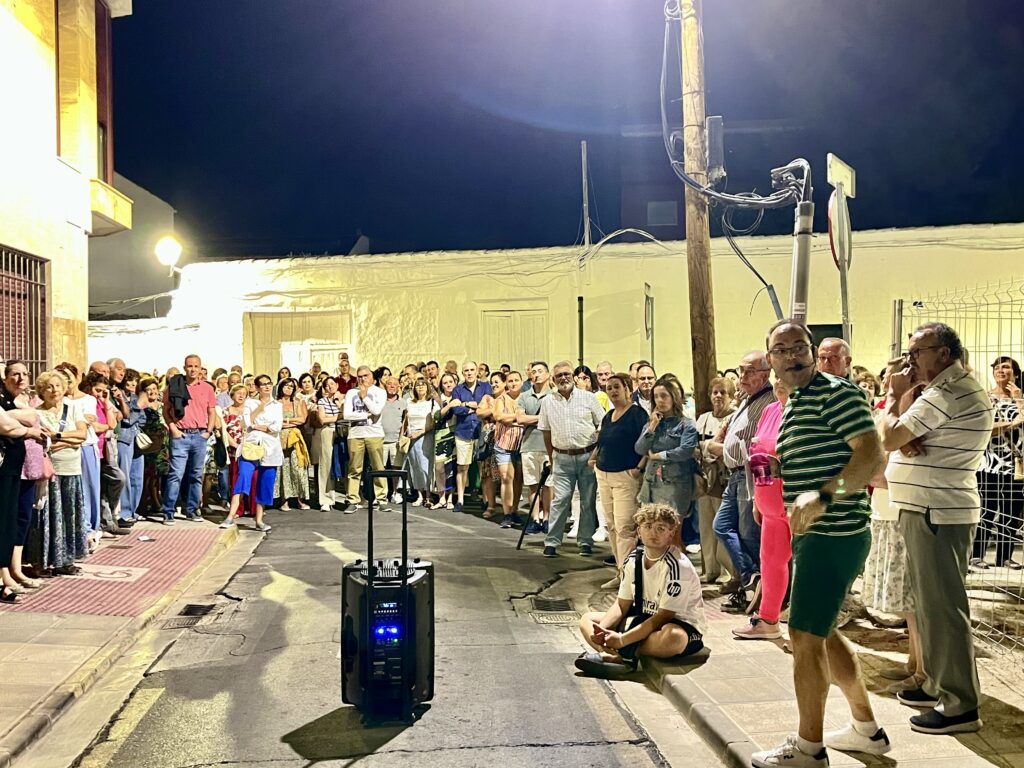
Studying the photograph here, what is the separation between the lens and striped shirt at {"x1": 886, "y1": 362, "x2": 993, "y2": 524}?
4383 mm

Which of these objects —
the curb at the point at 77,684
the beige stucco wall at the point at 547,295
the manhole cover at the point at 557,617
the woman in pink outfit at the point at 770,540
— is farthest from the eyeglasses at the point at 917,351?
the beige stucco wall at the point at 547,295

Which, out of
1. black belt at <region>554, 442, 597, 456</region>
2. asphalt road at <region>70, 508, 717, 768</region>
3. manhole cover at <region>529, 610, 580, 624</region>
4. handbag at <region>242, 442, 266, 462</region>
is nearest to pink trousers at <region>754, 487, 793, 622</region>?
asphalt road at <region>70, 508, 717, 768</region>

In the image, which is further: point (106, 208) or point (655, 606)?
point (106, 208)

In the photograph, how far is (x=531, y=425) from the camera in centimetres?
1210

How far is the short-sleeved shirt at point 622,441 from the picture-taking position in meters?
8.47

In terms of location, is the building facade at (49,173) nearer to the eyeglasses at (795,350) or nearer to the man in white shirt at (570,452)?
the man in white shirt at (570,452)

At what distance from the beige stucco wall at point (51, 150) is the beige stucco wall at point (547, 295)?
519 centimetres

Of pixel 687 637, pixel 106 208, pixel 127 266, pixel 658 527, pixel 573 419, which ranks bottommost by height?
pixel 687 637

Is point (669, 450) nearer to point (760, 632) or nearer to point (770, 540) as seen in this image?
point (770, 540)

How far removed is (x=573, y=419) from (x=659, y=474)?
2.06m

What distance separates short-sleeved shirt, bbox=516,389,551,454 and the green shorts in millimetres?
7663

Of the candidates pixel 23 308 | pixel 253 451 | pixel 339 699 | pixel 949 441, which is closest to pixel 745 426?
pixel 949 441

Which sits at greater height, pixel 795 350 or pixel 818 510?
pixel 795 350

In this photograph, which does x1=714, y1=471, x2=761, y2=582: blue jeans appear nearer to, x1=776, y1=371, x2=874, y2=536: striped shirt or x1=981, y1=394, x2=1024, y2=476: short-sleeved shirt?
x1=981, y1=394, x2=1024, y2=476: short-sleeved shirt
